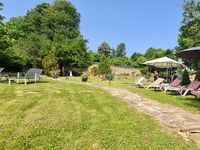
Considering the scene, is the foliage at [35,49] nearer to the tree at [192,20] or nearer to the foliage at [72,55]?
the foliage at [72,55]

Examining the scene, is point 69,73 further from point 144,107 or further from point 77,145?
point 77,145

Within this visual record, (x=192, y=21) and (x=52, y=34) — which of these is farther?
(x=52, y=34)

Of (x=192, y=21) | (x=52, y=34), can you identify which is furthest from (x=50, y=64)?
(x=52, y=34)

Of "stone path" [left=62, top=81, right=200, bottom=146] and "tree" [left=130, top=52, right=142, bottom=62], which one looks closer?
"stone path" [left=62, top=81, right=200, bottom=146]

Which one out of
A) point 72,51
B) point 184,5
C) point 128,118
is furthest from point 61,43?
point 128,118

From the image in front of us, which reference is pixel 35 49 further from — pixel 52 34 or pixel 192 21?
pixel 192 21

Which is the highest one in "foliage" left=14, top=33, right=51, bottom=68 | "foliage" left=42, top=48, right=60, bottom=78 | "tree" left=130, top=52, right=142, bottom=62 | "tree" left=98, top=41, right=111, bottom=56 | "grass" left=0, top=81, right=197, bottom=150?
"tree" left=98, top=41, right=111, bottom=56

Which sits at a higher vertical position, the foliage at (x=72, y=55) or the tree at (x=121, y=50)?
the tree at (x=121, y=50)

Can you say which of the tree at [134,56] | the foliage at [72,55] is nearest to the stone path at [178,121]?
the foliage at [72,55]

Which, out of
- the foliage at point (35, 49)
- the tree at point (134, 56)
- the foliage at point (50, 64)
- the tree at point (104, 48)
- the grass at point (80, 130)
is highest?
the tree at point (104, 48)

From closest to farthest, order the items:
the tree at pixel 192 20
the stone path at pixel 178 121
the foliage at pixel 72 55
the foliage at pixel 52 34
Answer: the stone path at pixel 178 121 < the tree at pixel 192 20 < the foliage at pixel 72 55 < the foliage at pixel 52 34

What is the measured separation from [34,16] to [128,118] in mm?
49540

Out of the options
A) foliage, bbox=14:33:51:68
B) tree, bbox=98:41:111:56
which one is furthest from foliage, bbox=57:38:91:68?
tree, bbox=98:41:111:56

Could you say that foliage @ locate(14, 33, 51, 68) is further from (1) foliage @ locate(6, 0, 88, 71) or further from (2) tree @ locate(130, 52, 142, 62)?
(2) tree @ locate(130, 52, 142, 62)
